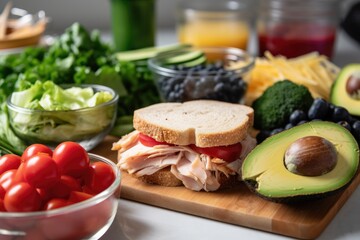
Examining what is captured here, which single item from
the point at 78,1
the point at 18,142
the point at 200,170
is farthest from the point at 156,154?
the point at 78,1

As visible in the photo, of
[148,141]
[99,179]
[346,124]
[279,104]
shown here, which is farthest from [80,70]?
[346,124]

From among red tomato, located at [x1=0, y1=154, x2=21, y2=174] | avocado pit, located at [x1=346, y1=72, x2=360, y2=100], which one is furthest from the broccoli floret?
red tomato, located at [x1=0, y1=154, x2=21, y2=174]

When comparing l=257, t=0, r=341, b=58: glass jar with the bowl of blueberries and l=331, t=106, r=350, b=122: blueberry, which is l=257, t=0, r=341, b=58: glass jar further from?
l=331, t=106, r=350, b=122: blueberry

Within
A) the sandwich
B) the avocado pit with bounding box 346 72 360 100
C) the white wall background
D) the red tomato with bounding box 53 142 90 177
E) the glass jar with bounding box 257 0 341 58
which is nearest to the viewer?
the red tomato with bounding box 53 142 90 177

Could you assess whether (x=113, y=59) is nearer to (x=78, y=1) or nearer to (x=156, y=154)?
(x=156, y=154)

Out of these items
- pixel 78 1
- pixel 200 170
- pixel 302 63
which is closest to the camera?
pixel 200 170
